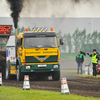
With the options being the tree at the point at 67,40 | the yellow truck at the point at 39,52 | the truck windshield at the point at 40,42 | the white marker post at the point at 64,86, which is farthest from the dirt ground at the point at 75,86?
the tree at the point at 67,40

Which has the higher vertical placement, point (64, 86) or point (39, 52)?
point (39, 52)

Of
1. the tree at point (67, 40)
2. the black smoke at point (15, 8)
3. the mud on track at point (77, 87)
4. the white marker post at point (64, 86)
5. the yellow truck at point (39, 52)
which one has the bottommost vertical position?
the mud on track at point (77, 87)

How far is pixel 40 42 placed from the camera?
19.8m

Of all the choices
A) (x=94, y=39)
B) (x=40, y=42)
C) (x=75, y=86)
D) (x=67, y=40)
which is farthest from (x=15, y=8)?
(x=67, y=40)

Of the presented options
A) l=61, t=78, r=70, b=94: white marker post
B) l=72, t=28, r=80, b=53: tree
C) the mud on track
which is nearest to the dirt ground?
the mud on track

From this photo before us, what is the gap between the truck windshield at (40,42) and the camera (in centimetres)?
1974

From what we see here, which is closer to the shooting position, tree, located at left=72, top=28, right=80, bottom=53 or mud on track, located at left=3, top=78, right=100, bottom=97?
mud on track, located at left=3, top=78, right=100, bottom=97

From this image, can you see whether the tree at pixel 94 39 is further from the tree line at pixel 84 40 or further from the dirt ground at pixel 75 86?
the dirt ground at pixel 75 86

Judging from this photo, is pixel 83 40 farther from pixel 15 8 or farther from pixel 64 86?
pixel 64 86

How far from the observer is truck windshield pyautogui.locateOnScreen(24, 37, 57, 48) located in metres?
19.7

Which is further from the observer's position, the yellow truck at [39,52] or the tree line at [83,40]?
the tree line at [83,40]

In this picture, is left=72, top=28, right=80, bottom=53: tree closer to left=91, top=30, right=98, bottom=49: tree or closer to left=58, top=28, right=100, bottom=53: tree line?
left=58, top=28, right=100, bottom=53: tree line

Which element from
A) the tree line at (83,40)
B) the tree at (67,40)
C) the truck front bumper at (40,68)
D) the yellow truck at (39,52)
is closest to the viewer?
the yellow truck at (39,52)

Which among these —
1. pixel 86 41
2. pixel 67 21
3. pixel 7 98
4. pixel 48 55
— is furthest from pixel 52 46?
pixel 67 21
